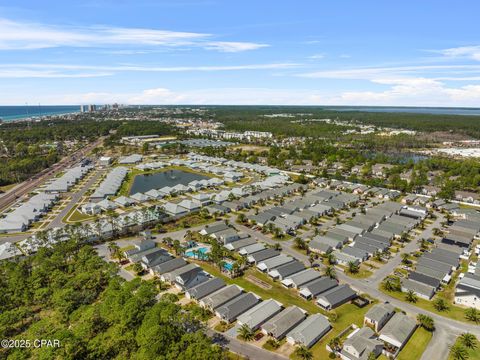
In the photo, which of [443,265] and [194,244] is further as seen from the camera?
[194,244]

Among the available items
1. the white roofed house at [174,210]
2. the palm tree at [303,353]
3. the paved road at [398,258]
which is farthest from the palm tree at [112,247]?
the paved road at [398,258]

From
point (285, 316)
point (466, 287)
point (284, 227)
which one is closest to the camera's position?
point (285, 316)

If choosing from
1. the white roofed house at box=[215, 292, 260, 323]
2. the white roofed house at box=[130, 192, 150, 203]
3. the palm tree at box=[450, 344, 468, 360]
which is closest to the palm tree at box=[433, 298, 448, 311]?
the palm tree at box=[450, 344, 468, 360]

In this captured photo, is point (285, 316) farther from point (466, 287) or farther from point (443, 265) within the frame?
point (443, 265)

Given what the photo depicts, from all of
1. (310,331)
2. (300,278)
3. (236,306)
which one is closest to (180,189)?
Result: (300,278)

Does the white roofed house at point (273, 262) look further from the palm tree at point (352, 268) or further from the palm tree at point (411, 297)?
the palm tree at point (411, 297)

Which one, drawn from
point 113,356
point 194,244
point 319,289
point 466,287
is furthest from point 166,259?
point 466,287
